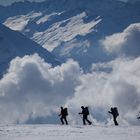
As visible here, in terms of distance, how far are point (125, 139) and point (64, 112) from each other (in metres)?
17.2

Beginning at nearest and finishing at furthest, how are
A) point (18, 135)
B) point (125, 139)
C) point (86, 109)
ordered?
point (125, 139)
point (18, 135)
point (86, 109)

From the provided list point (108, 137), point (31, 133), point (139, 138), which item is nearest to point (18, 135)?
point (31, 133)

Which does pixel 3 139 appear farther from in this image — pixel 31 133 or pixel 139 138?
pixel 139 138

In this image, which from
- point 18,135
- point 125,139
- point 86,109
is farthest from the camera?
point 86,109

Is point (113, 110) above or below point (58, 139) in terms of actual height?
above

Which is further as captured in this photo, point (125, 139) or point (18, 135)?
point (18, 135)

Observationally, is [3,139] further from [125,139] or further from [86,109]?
[86,109]

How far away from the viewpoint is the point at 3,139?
2750cm

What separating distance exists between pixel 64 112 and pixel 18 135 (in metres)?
13.6

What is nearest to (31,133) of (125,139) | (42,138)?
(42,138)

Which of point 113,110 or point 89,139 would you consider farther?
point 113,110

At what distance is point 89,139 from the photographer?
27078 millimetres

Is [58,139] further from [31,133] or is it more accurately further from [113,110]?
[113,110]

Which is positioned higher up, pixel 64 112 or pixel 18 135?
pixel 64 112
